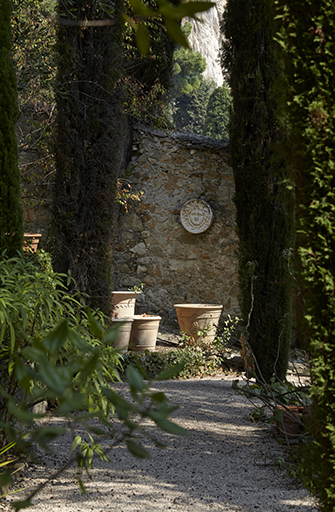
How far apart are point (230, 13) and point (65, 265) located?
11.2 ft

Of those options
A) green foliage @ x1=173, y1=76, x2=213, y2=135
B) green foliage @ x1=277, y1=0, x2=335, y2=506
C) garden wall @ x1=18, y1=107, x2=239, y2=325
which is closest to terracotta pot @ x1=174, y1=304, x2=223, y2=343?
garden wall @ x1=18, y1=107, x2=239, y2=325

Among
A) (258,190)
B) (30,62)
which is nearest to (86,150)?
(30,62)

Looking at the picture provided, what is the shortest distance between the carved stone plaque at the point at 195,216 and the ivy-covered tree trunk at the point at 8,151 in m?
4.40

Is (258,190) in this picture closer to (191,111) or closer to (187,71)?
(191,111)

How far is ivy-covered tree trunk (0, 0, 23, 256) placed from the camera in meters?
2.55

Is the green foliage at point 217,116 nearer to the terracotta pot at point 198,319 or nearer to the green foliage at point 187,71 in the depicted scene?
the green foliage at point 187,71

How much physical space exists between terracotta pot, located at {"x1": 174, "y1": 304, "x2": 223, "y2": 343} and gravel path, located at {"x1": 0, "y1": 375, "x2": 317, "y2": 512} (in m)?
2.29

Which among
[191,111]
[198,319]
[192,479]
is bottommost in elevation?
[192,479]

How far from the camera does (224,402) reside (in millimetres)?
4215

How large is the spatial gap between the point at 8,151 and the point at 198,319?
3.96m

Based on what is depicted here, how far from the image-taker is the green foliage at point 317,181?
4.82 feet

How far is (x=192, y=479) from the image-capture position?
2.55m

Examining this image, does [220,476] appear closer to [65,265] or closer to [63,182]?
[65,265]

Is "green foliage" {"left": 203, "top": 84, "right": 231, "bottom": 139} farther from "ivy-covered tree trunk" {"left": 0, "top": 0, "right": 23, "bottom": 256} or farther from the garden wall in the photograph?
"ivy-covered tree trunk" {"left": 0, "top": 0, "right": 23, "bottom": 256}
